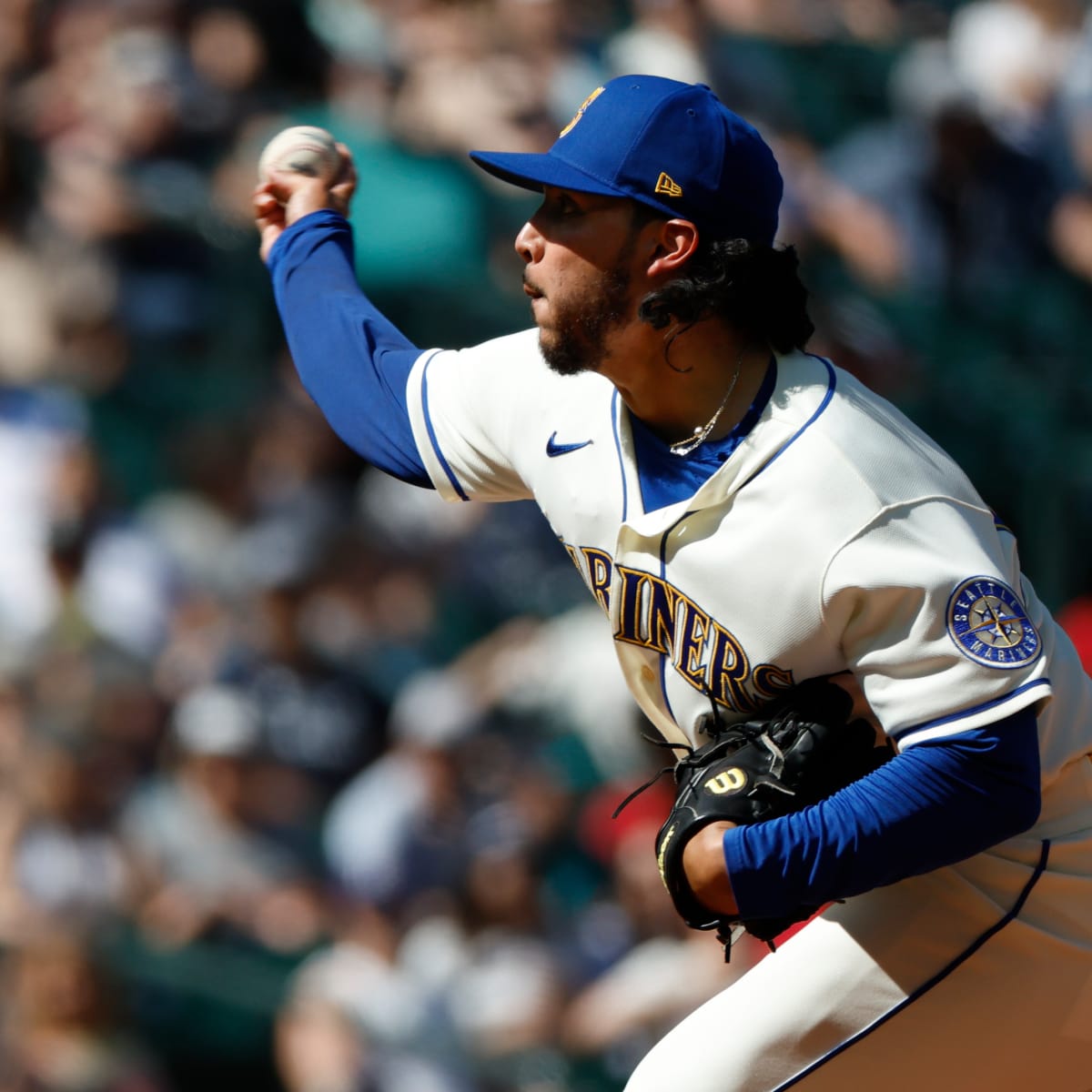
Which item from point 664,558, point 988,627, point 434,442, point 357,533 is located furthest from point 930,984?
point 357,533

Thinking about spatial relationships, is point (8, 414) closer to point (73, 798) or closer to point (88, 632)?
point (88, 632)

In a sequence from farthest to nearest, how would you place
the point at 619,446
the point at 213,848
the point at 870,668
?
the point at 213,848, the point at 619,446, the point at 870,668

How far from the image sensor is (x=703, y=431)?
221 centimetres

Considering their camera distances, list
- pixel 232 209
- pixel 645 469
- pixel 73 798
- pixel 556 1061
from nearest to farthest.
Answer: pixel 645 469 → pixel 556 1061 → pixel 73 798 → pixel 232 209

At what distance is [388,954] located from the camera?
5.01m

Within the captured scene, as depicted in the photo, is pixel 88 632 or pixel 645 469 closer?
pixel 645 469

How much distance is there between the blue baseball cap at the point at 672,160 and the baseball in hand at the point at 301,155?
23.3 inches

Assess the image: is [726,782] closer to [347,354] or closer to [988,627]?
[988,627]

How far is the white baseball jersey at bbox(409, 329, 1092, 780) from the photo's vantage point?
1.99m

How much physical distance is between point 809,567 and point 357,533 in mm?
3787

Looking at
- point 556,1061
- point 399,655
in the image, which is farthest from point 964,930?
point 399,655

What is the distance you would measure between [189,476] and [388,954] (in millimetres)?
1733

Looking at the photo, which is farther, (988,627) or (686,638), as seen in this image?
(686,638)

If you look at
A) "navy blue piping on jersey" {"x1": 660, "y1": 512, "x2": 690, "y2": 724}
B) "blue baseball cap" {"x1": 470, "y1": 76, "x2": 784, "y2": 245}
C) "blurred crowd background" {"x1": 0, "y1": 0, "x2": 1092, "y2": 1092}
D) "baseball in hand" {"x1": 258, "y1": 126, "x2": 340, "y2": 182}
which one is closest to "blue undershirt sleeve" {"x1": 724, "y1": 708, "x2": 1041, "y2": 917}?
"navy blue piping on jersey" {"x1": 660, "y1": 512, "x2": 690, "y2": 724}
